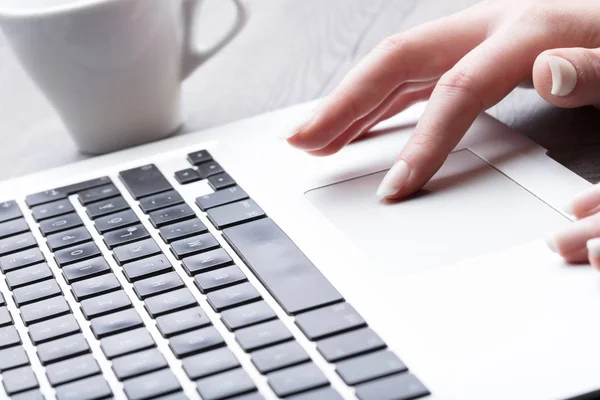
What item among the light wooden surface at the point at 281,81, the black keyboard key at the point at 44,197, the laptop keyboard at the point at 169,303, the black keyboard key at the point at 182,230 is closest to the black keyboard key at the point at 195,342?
the laptop keyboard at the point at 169,303

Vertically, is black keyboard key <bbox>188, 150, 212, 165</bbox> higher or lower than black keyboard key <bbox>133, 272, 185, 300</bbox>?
higher

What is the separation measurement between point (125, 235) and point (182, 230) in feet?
0.12

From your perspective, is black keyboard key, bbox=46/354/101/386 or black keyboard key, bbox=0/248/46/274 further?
black keyboard key, bbox=0/248/46/274

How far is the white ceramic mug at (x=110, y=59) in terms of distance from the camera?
61 centimetres

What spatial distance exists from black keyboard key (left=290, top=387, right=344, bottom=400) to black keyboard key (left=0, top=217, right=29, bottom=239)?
0.86 ft

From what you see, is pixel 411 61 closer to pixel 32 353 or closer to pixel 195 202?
pixel 195 202

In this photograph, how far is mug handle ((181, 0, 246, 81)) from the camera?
2.25 ft

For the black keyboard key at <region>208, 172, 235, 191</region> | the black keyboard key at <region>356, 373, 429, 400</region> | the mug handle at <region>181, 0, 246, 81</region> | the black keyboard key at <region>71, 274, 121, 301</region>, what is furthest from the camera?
the mug handle at <region>181, 0, 246, 81</region>

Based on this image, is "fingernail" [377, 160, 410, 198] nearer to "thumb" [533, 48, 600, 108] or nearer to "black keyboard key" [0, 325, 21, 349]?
"thumb" [533, 48, 600, 108]

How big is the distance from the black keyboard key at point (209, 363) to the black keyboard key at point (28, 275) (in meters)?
0.14

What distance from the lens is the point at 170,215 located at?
55 centimetres

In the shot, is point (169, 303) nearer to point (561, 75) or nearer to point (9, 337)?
point (9, 337)

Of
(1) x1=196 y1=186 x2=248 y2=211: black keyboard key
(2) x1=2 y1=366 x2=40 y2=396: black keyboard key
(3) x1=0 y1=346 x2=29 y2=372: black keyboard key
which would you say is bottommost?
(2) x1=2 y1=366 x2=40 y2=396: black keyboard key

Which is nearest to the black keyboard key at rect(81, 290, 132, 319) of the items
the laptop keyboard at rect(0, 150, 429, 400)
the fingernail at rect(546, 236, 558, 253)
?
the laptop keyboard at rect(0, 150, 429, 400)
